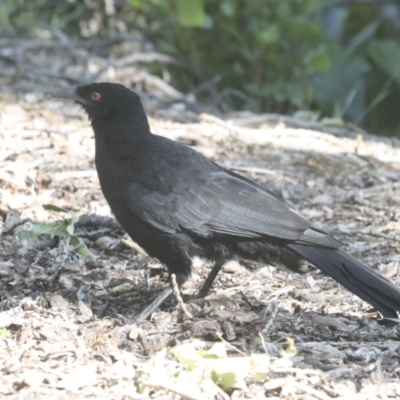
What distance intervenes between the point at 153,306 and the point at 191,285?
79cm

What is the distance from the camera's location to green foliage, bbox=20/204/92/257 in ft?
18.1

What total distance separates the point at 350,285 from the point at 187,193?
121cm

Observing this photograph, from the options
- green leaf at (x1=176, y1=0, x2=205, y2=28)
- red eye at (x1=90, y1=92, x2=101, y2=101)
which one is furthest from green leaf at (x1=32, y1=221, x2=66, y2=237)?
green leaf at (x1=176, y1=0, x2=205, y2=28)

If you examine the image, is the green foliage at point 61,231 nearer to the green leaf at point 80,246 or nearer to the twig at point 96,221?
the green leaf at point 80,246

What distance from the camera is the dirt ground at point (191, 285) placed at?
3.75 metres

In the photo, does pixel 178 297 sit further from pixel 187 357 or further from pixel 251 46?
pixel 251 46

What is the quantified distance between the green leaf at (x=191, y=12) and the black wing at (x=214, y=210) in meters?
4.14

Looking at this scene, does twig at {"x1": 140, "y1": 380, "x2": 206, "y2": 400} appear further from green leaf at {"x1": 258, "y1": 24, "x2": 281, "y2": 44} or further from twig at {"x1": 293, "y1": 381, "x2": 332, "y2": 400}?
green leaf at {"x1": 258, "y1": 24, "x2": 281, "y2": 44}

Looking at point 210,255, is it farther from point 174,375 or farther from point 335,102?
point 335,102

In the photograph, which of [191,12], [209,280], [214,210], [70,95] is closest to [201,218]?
[214,210]

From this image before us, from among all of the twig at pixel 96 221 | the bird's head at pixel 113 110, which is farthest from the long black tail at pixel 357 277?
the twig at pixel 96 221

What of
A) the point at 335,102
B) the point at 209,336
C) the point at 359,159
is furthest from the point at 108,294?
the point at 335,102

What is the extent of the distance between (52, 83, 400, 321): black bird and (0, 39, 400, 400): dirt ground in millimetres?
286

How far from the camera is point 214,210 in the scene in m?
5.09
